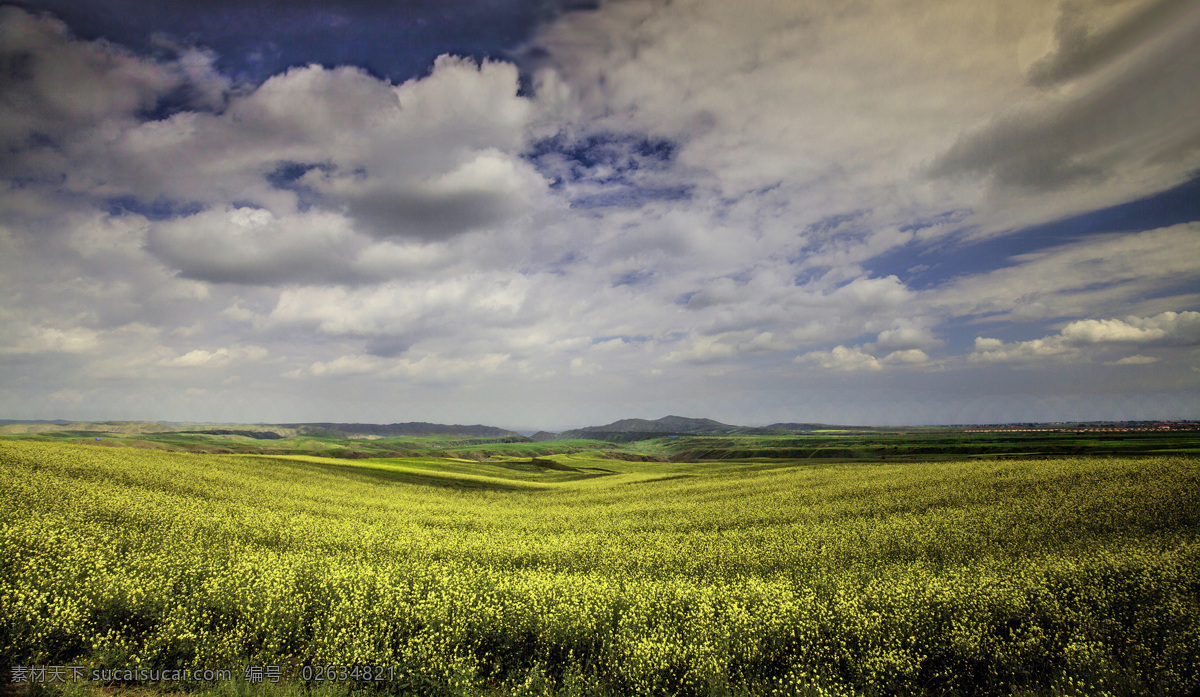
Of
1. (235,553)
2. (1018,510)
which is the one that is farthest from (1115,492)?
(235,553)

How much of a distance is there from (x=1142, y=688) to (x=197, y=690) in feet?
48.8

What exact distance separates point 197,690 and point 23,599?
4000mm

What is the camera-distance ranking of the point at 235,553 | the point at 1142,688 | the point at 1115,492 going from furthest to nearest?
the point at 1115,492 < the point at 235,553 < the point at 1142,688

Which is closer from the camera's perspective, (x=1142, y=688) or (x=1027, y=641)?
(x=1142, y=688)

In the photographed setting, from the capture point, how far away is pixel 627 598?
9797 mm

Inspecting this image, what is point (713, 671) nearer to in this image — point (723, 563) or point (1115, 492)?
point (723, 563)

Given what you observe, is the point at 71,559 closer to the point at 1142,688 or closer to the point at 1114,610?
the point at 1142,688

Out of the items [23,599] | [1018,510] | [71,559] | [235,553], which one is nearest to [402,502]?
[235,553]

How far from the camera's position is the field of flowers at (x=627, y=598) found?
24.5 ft

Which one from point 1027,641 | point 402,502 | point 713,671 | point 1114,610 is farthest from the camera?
point 402,502

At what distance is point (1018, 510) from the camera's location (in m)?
17.4

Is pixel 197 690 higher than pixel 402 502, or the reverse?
pixel 197 690

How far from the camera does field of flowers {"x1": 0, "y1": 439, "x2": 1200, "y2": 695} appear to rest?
746cm

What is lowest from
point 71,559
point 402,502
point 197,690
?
point 402,502
